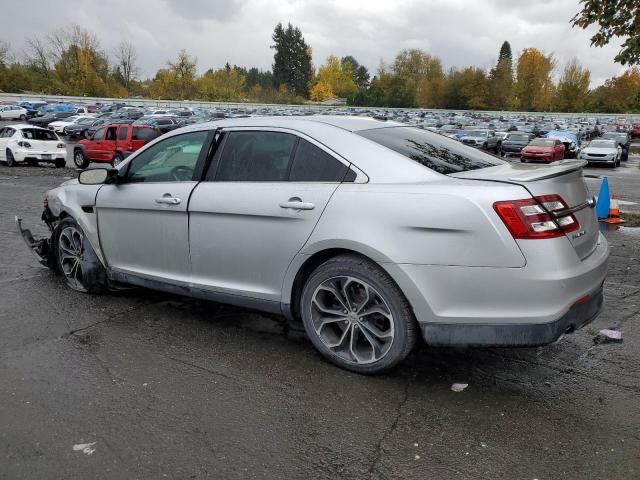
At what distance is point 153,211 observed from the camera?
439cm

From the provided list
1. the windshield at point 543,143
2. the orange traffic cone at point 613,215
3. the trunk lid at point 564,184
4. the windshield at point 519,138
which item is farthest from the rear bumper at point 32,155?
the windshield at point 519,138

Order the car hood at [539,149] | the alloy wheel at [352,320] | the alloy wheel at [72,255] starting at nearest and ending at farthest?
the alloy wheel at [352,320], the alloy wheel at [72,255], the car hood at [539,149]

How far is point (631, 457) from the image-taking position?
2.68 metres

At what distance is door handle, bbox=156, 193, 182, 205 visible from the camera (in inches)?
166

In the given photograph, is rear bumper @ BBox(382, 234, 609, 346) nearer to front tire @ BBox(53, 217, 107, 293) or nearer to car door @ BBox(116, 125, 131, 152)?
front tire @ BBox(53, 217, 107, 293)

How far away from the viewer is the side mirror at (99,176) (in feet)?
15.6

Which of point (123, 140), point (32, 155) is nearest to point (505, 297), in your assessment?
point (123, 140)

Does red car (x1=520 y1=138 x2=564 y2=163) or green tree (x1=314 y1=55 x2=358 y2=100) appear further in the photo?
green tree (x1=314 y1=55 x2=358 y2=100)

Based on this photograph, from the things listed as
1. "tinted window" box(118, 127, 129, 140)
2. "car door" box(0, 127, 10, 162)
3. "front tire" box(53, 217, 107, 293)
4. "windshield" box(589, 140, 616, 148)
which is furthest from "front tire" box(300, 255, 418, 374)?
"windshield" box(589, 140, 616, 148)

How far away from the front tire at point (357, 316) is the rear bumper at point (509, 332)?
18 centimetres

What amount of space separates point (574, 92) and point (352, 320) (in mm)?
104343

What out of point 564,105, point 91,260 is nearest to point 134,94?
point 564,105

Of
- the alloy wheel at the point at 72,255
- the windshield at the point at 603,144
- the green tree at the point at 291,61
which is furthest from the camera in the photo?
the green tree at the point at 291,61

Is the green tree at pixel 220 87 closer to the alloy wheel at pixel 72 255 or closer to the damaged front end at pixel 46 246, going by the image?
the damaged front end at pixel 46 246
